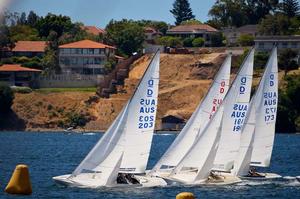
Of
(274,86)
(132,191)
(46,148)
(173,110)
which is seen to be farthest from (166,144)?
(132,191)

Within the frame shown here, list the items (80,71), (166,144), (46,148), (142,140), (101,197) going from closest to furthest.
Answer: (101,197) < (142,140) < (46,148) < (166,144) < (80,71)

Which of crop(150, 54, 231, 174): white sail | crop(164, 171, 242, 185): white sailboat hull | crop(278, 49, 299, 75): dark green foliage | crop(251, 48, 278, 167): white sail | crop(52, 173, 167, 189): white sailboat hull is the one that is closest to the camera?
crop(52, 173, 167, 189): white sailboat hull

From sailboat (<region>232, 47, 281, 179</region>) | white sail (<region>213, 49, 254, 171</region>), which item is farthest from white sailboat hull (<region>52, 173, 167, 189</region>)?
sailboat (<region>232, 47, 281, 179</region>)

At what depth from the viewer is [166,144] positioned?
13500 centimetres

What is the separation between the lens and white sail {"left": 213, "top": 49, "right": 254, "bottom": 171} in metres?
72.9

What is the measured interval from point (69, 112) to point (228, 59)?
110 meters

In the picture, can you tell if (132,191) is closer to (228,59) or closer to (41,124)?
(228,59)

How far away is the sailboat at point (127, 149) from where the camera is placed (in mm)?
66750

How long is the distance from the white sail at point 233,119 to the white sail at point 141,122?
5.79 m

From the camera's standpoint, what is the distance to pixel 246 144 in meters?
75.1

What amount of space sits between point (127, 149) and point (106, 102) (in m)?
116

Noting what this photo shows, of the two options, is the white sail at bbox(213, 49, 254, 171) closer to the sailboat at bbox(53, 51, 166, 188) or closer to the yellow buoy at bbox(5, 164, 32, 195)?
the sailboat at bbox(53, 51, 166, 188)

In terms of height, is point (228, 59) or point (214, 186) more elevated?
point (228, 59)

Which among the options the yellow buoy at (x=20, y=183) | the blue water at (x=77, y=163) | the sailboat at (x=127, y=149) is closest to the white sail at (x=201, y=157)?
the blue water at (x=77, y=163)
